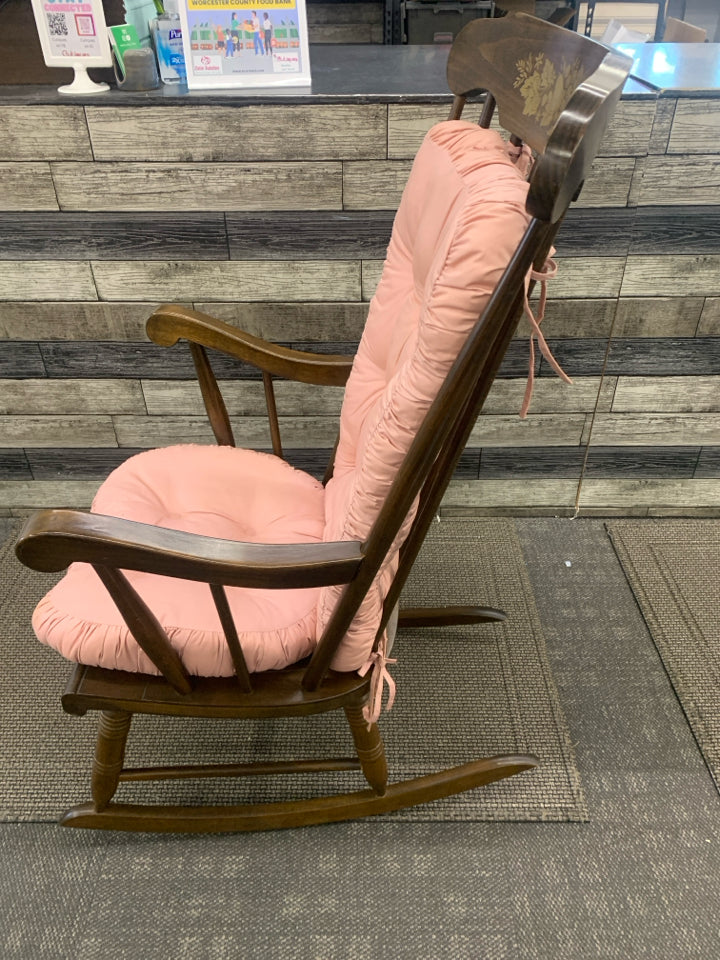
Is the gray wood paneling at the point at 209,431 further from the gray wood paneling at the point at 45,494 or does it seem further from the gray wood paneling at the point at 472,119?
the gray wood paneling at the point at 472,119

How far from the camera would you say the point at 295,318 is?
1.50m

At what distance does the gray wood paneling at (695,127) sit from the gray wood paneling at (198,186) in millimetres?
631

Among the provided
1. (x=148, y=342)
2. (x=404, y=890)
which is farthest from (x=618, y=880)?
(x=148, y=342)

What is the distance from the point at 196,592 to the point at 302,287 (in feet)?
2.45

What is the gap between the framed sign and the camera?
48.8 inches

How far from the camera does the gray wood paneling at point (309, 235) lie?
4.54 ft

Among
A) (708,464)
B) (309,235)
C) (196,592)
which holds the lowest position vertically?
(708,464)

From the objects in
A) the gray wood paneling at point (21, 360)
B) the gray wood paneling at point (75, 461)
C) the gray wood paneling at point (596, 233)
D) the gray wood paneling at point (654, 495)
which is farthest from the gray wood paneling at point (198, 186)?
the gray wood paneling at point (654, 495)

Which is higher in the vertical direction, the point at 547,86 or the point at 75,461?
the point at 547,86

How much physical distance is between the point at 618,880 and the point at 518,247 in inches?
38.2

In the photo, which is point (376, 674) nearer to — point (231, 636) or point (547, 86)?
point (231, 636)

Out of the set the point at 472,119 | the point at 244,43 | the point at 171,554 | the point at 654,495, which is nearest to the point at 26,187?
the point at 244,43

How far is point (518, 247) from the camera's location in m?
0.64

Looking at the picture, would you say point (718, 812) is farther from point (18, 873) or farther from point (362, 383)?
point (18, 873)
